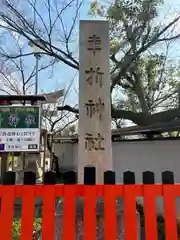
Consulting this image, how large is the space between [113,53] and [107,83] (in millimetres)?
4180

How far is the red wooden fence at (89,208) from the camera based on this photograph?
6.70 feet

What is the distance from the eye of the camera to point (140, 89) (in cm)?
737

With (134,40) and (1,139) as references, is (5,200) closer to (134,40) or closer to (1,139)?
(1,139)

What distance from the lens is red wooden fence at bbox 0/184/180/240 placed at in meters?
2.04

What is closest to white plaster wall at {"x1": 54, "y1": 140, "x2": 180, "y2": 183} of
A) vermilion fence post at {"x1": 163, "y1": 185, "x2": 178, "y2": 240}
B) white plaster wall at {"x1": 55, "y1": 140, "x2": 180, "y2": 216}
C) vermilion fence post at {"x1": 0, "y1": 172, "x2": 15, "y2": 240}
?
white plaster wall at {"x1": 55, "y1": 140, "x2": 180, "y2": 216}

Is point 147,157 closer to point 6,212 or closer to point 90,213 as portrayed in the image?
point 90,213

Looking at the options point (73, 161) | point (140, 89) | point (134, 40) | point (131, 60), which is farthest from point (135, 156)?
point (73, 161)

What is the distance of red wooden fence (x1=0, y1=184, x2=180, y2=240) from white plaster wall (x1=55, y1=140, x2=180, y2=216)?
3.06 metres

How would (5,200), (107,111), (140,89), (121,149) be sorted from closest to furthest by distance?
(5,200)
(107,111)
(140,89)
(121,149)

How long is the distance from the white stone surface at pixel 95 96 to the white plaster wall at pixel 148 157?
8.15 feet

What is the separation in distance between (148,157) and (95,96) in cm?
428

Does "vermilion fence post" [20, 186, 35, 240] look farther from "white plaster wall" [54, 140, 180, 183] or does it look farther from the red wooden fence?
"white plaster wall" [54, 140, 180, 183]

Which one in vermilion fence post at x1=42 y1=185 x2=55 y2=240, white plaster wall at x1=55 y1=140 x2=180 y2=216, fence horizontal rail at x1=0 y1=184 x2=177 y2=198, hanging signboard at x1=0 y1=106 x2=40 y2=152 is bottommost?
vermilion fence post at x1=42 y1=185 x2=55 y2=240

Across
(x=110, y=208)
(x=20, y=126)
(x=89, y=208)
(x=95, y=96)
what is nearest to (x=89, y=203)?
(x=89, y=208)
